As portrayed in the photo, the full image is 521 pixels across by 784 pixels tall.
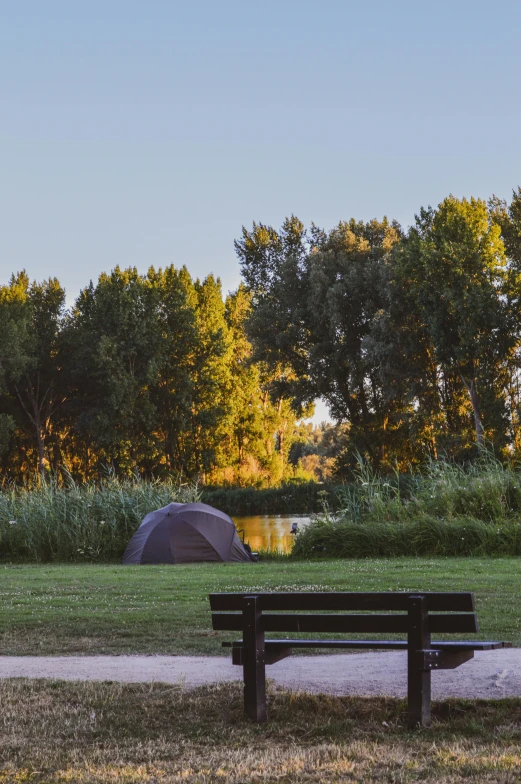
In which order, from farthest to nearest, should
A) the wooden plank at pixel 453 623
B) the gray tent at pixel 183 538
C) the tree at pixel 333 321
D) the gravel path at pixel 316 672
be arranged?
the tree at pixel 333 321 < the gray tent at pixel 183 538 < the gravel path at pixel 316 672 < the wooden plank at pixel 453 623

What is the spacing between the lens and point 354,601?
19.2 feet

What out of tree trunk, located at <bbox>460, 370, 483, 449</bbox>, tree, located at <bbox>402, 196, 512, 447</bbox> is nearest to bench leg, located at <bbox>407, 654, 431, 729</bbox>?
tree, located at <bbox>402, 196, 512, 447</bbox>

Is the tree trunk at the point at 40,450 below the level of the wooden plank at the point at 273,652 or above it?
above

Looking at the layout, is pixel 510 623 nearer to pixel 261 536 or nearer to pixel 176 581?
pixel 176 581

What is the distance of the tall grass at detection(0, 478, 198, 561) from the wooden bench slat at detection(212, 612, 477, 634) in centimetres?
1610

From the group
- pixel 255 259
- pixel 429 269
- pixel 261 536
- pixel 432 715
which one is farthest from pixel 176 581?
pixel 255 259

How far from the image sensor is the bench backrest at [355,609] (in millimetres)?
5656

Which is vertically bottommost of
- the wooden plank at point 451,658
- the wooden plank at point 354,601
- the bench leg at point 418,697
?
the bench leg at point 418,697

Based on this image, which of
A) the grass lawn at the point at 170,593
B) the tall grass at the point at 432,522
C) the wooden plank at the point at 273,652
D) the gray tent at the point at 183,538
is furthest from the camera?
the gray tent at the point at 183,538

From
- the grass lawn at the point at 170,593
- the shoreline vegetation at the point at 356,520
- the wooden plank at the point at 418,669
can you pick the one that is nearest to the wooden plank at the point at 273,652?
the wooden plank at the point at 418,669

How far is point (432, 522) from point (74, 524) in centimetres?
880

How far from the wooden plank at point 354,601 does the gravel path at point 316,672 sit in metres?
0.81

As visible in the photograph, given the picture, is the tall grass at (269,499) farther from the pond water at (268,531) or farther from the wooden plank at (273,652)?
the wooden plank at (273,652)

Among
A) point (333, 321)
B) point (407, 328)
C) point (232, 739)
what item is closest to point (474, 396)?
point (407, 328)
